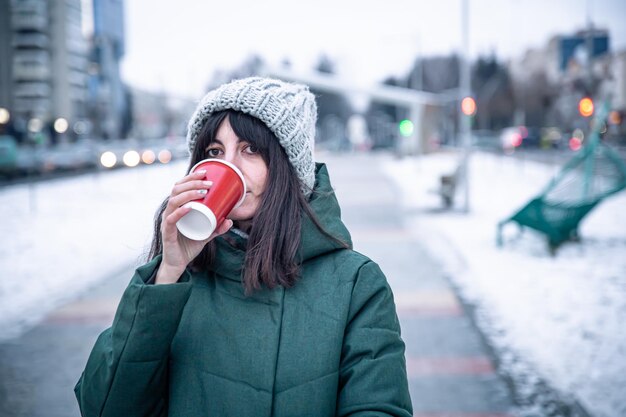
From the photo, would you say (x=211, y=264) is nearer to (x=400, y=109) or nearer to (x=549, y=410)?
(x=549, y=410)

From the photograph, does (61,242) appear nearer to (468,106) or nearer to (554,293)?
(554,293)

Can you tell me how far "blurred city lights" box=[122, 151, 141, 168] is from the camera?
32438 mm

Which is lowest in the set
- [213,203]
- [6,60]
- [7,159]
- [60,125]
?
[7,159]

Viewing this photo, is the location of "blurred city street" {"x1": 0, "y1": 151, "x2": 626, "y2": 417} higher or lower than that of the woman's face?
lower

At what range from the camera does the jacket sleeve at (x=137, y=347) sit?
142 cm

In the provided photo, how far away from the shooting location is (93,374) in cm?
151

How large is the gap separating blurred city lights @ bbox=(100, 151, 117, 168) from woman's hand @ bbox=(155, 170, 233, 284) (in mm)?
30746

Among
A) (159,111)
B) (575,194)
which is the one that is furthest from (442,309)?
(159,111)

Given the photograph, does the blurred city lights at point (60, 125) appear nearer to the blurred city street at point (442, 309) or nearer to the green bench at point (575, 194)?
the blurred city street at point (442, 309)

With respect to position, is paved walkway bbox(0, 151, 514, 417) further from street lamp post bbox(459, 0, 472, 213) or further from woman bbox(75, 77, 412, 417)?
street lamp post bbox(459, 0, 472, 213)

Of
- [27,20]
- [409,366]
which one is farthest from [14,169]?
[27,20]

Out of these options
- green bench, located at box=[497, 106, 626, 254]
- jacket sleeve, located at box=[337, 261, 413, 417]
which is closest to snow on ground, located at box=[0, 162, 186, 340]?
jacket sleeve, located at box=[337, 261, 413, 417]

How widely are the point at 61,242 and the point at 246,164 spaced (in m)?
8.93

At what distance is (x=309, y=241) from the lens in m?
1.60
